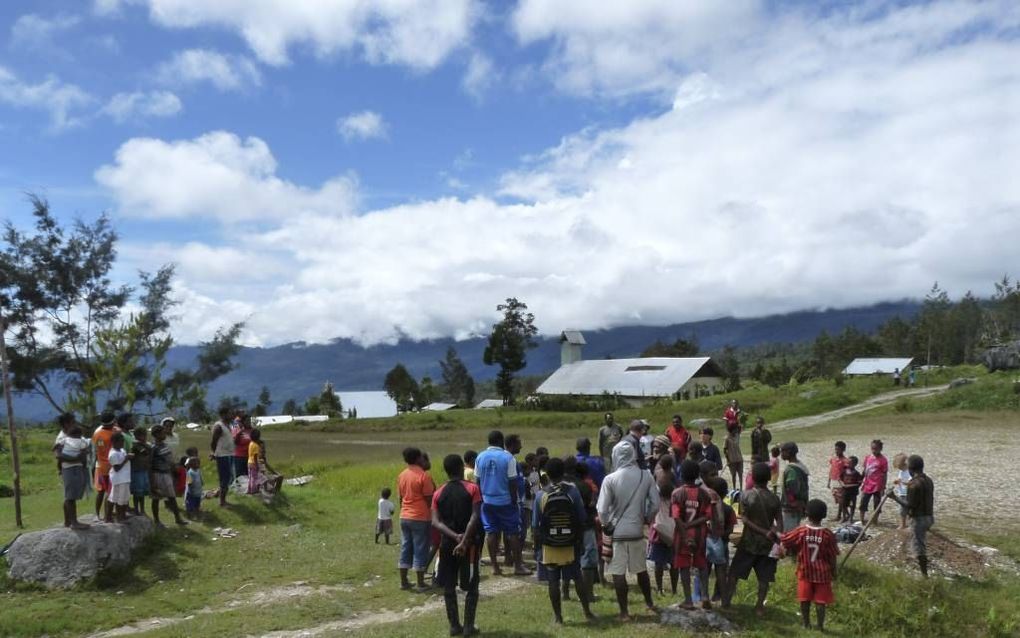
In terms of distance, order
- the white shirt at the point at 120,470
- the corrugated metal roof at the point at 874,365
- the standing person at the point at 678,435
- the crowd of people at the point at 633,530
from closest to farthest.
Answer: the crowd of people at the point at 633,530
the white shirt at the point at 120,470
the standing person at the point at 678,435
the corrugated metal roof at the point at 874,365

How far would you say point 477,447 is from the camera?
1585 inches

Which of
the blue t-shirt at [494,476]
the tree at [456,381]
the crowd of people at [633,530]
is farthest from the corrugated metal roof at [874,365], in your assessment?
the blue t-shirt at [494,476]

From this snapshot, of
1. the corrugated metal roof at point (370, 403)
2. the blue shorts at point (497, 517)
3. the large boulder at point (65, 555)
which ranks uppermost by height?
the blue shorts at point (497, 517)

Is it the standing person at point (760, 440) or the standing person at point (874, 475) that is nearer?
the standing person at point (874, 475)

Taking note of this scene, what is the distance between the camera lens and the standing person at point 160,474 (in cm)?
1371

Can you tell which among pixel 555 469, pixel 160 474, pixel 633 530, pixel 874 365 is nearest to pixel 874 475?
pixel 633 530

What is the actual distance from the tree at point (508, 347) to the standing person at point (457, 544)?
76.2 meters

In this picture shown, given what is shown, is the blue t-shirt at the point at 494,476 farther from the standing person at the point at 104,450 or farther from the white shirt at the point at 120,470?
the standing person at the point at 104,450

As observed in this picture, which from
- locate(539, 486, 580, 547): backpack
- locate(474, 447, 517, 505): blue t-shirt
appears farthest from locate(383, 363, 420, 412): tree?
locate(539, 486, 580, 547): backpack

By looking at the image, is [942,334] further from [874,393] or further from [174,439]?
[174,439]

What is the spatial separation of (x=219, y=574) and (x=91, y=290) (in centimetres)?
3086

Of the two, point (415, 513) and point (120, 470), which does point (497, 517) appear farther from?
point (120, 470)

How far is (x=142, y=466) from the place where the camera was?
13.2 meters

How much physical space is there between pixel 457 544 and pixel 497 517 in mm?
2268
